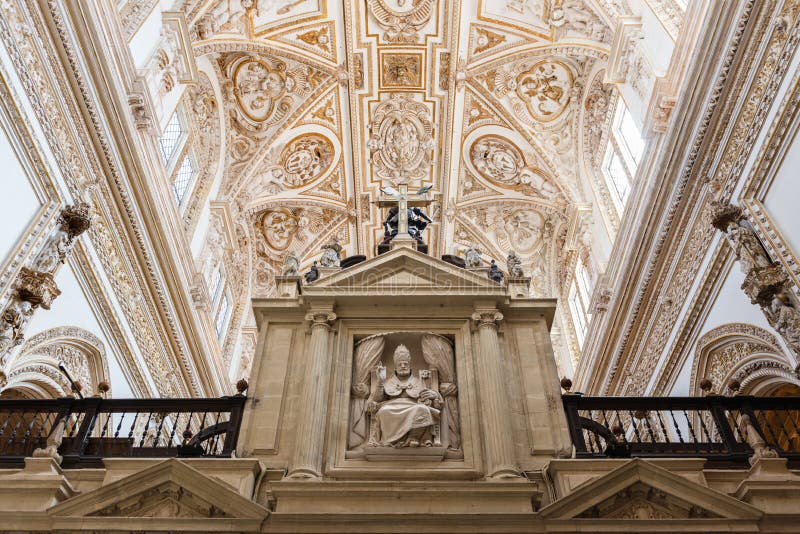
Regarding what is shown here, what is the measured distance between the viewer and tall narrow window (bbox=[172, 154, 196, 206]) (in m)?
16.1

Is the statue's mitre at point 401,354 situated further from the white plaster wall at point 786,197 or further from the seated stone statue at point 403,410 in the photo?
the white plaster wall at point 786,197

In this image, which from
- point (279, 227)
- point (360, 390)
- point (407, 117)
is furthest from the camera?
point (279, 227)

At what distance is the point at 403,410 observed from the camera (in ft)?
21.6

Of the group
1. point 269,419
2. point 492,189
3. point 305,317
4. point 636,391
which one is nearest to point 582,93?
point 492,189

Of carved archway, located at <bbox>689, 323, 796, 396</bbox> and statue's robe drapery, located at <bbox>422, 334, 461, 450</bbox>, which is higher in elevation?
carved archway, located at <bbox>689, 323, 796, 396</bbox>

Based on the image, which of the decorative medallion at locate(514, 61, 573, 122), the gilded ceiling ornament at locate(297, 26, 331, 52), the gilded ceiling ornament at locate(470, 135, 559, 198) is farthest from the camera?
the gilded ceiling ornament at locate(470, 135, 559, 198)

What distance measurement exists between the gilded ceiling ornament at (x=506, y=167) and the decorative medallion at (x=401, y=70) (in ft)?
9.12

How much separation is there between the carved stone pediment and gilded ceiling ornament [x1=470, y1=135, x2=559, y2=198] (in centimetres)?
1632

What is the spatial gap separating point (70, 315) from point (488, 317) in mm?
7358

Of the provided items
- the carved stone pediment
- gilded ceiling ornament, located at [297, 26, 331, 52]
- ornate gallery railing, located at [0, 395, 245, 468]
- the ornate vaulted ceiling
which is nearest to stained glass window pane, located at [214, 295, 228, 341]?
the ornate vaulted ceiling

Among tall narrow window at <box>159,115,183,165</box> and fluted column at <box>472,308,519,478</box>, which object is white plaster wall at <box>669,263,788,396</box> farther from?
tall narrow window at <box>159,115,183,165</box>

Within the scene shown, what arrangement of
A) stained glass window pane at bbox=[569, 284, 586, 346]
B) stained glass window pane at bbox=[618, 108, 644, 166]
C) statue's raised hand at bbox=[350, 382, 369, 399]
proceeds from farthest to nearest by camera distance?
stained glass window pane at bbox=[569, 284, 586, 346]
stained glass window pane at bbox=[618, 108, 644, 166]
statue's raised hand at bbox=[350, 382, 369, 399]

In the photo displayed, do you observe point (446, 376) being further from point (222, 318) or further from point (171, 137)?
point (222, 318)

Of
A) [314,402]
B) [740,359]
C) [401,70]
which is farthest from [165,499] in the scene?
[401,70]
